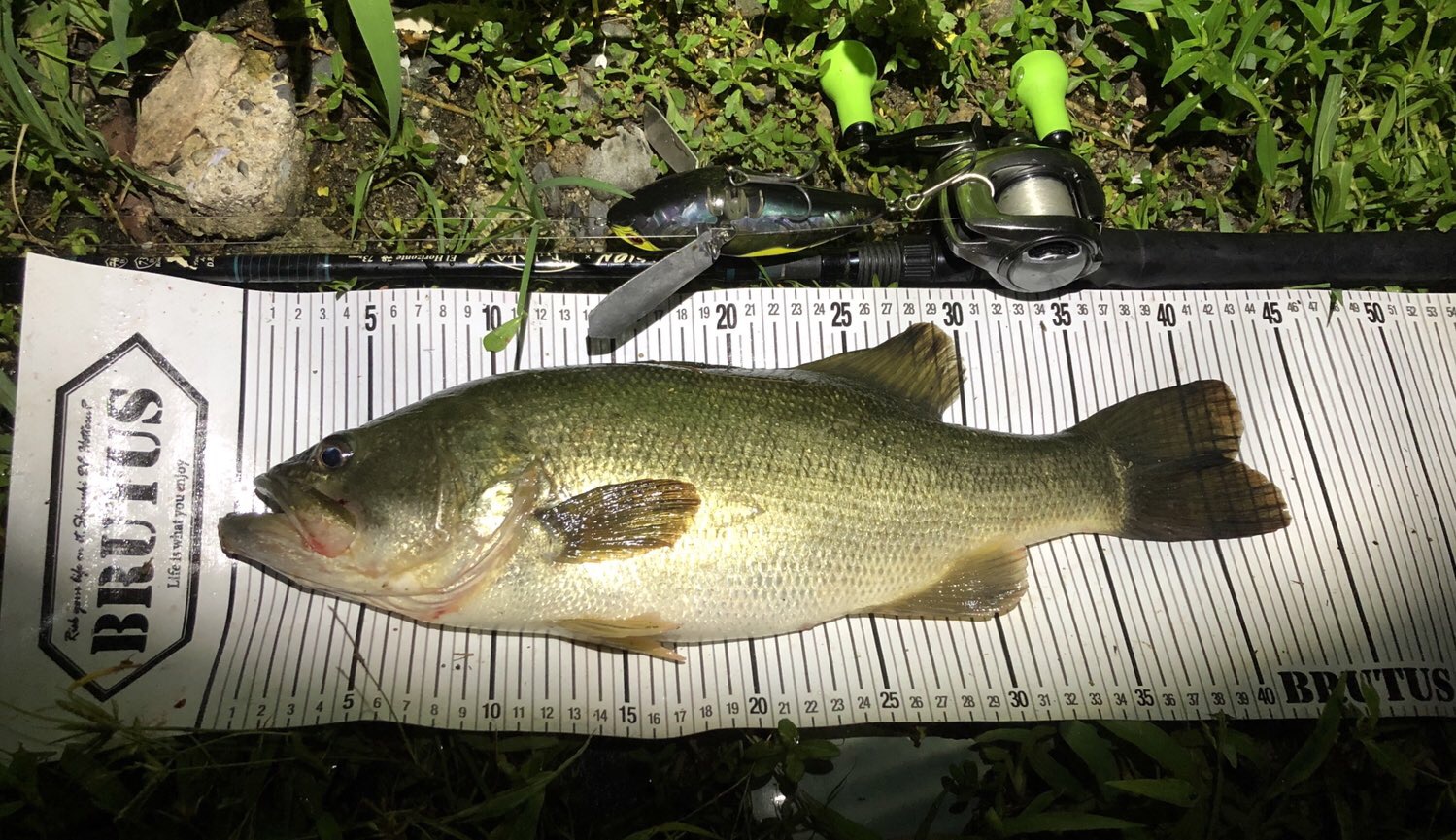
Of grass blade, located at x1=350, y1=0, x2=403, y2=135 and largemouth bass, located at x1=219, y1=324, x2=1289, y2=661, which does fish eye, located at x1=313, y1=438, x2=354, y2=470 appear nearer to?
largemouth bass, located at x1=219, y1=324, x2=1289, y2=661

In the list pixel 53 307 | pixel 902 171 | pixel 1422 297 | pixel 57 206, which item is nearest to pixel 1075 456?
pixel 902 171

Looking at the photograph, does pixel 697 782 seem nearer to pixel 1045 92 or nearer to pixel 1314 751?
pixel 1314 751

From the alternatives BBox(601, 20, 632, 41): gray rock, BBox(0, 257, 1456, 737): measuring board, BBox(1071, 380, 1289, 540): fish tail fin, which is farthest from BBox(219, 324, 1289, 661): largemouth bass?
BBox(601, 20, 632, 41): gray rock

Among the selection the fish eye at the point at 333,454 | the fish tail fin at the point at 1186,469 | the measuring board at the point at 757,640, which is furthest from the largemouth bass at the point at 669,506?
the measuring board at the point at 757,640

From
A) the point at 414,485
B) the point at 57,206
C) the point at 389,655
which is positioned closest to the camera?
the point at 414,485

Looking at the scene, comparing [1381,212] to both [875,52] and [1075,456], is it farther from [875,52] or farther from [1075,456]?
[875,52]

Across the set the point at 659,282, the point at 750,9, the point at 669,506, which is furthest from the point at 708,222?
the point at 750,9

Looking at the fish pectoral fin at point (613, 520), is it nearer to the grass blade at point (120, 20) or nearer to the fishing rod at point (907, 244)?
the fishing rod at point (907, 244)

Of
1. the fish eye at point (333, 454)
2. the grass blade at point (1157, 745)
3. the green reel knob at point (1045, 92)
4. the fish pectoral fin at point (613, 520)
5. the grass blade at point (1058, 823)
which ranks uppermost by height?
the green reel knob at point (1045, 92)
